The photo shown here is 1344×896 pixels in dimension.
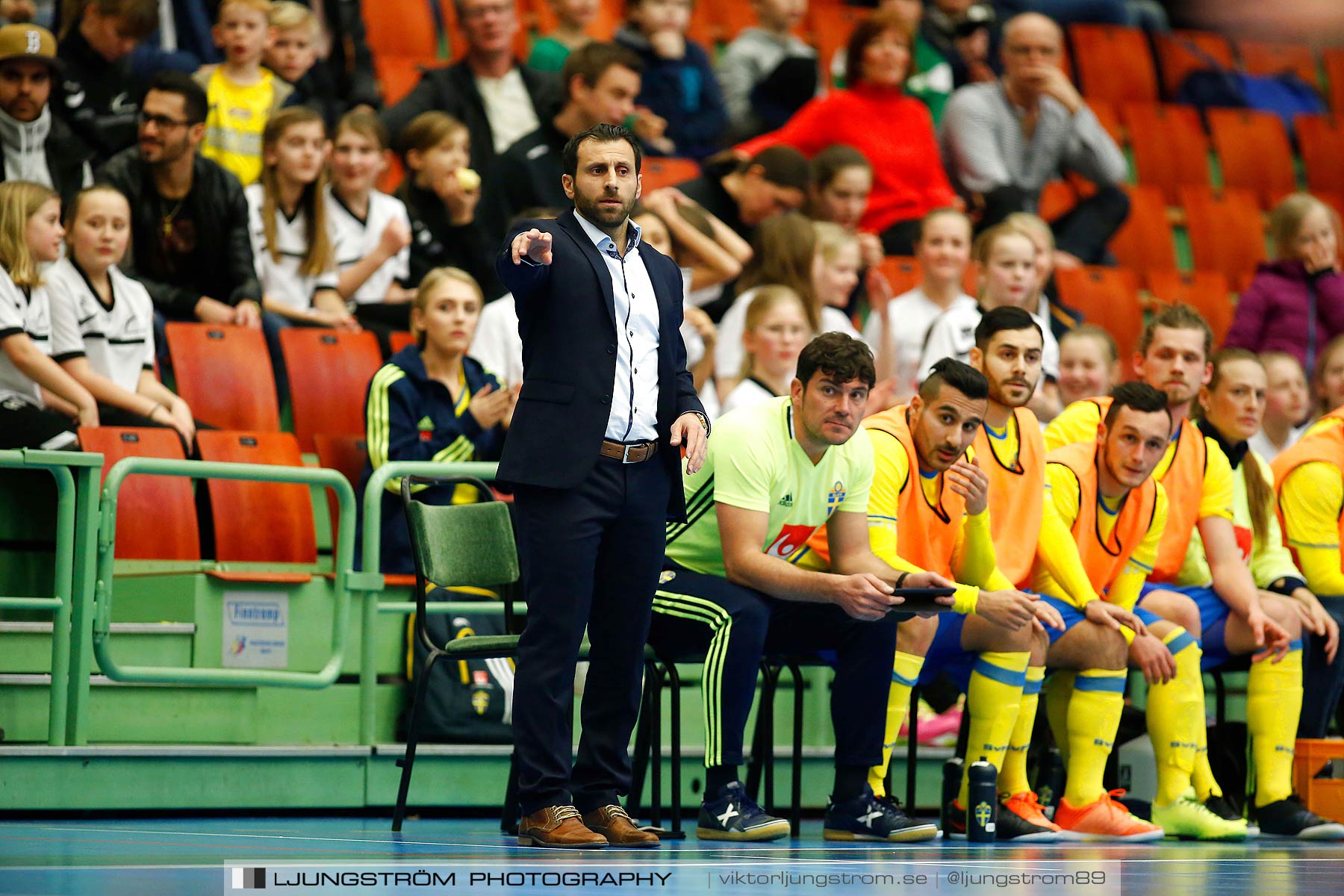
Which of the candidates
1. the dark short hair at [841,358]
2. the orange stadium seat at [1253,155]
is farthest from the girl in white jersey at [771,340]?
the orange stadium seat at [1253,155]

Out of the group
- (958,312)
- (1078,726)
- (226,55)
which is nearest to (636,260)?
(1078,726)

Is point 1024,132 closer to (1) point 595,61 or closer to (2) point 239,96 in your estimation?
(1) point 595,61

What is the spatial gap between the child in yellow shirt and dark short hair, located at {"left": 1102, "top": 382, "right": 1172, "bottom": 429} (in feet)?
13.3

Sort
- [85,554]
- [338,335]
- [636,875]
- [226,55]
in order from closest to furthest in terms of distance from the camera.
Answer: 1. [636,875]
2. [85,554]
3. [338,335]
4. [226,55]

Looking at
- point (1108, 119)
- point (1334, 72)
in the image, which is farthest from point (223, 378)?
point (1334, 72)

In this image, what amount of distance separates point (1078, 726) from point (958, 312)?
2.40 metres

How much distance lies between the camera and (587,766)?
477 centimetres

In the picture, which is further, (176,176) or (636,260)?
(176,176)

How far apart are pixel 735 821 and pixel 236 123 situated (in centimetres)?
450

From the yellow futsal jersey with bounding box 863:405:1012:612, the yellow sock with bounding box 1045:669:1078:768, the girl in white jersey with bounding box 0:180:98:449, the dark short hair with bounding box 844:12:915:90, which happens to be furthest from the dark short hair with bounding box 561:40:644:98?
the yellow sock with bounding box 1045:669:1078:768

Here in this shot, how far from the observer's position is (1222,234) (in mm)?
11625

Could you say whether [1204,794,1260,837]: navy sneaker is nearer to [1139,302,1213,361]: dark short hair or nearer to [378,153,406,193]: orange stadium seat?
[1139,302,1213,361]: dark short hair

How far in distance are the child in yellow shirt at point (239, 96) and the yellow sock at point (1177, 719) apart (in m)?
4.58

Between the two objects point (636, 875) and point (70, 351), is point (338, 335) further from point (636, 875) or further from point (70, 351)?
point (636, 875)
